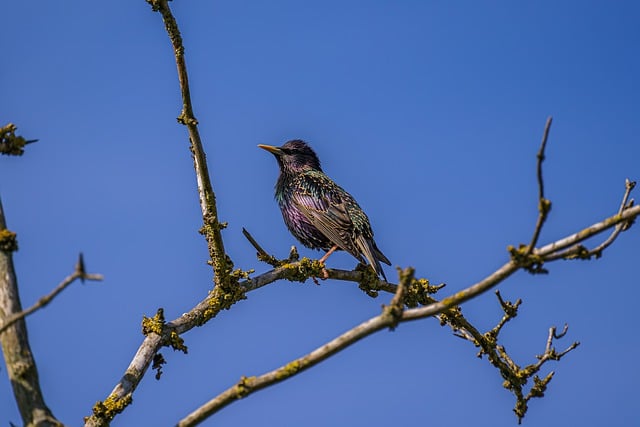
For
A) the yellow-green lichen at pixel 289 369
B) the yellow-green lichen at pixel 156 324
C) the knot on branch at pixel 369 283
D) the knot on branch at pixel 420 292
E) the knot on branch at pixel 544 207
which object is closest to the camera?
the knot on branch at pixel 544 207

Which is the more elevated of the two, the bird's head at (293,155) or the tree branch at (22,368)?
the bird's head at (293,155)

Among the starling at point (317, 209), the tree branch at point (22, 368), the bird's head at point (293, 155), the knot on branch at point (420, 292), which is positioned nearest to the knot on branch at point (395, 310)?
the tree branch at point (22, 368)

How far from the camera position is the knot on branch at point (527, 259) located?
292cm

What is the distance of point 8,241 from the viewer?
10.5ft

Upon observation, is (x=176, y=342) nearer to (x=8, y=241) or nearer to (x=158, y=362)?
(x=158, y=362)

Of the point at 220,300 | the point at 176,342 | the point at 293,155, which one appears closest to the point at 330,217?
the point at 293,155

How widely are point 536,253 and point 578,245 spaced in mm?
164

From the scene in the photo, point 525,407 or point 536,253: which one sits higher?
point 525,407

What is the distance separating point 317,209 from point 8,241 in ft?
16.7

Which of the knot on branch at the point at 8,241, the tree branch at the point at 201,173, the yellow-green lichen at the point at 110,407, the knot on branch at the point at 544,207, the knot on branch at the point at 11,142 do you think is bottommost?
the yellow-green lichen at the point at 110,407

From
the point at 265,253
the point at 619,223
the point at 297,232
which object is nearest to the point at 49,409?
the point at 619,223

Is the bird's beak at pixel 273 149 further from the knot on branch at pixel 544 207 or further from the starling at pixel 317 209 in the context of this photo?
the knot on branch at pixel 544 207

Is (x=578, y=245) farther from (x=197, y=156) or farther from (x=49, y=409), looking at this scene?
(x=197, y=156)

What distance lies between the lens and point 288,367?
3.04 m
